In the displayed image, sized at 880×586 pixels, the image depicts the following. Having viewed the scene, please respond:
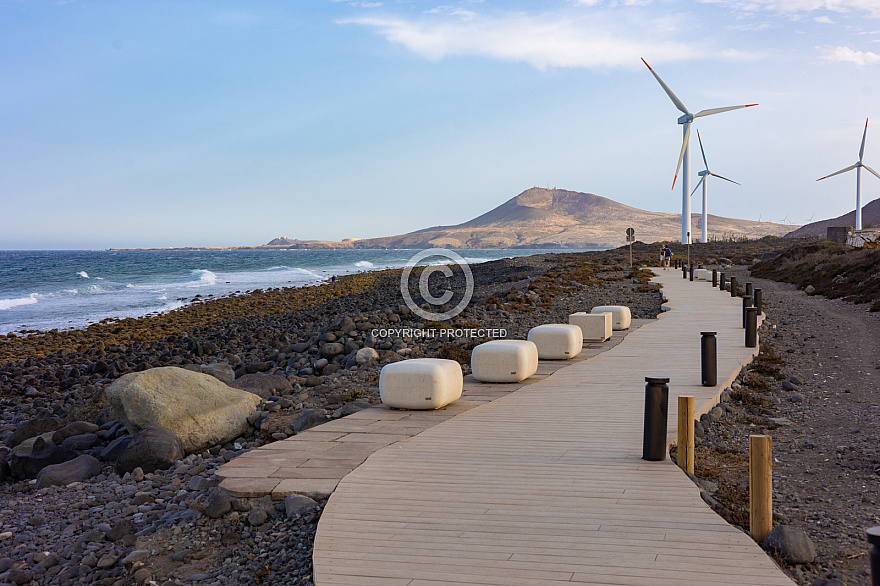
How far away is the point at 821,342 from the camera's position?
16.6 m

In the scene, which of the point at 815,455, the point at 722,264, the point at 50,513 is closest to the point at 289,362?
the point at 50,513

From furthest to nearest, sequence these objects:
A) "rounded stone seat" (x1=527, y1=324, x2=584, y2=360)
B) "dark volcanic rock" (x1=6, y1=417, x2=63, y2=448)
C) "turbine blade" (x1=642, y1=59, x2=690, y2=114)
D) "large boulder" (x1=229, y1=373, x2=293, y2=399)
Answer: "turbine blade" (x1=642, y1=59, x2=690, y2=114) < "rounded stone seat" (x1=527, y1=324, x2=584, y2=360) < "large boulder" (x1=229, y1=373, x2=293, y2=399) < "dark volcanic rock" (x1=6, y1=417, x2=63, y2=448)

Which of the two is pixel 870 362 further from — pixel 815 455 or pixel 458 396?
pixel 458 396

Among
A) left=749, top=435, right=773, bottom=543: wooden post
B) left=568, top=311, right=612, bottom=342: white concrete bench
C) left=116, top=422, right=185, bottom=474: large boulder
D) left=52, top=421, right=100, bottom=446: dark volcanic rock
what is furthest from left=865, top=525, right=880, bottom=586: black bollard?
left=568, top=311, right=612, bottom=342: white concrete bench

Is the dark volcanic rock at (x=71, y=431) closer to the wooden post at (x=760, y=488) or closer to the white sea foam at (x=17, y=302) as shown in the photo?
the wooden post at (x=760, y=488)

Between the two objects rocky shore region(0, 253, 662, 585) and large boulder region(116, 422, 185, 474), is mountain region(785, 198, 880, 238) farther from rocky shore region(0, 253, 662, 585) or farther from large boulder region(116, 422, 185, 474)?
large boulder region(116, 422, 185, 474)

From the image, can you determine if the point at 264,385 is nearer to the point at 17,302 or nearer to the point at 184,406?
the point at 184,406

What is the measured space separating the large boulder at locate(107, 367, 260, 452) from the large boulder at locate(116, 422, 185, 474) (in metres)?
0.44

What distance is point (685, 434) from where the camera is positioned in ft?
20.9

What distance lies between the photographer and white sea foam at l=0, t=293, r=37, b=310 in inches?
1705

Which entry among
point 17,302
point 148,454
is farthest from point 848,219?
point 148,454

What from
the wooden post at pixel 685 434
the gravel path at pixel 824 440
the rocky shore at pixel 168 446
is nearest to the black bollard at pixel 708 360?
the gravel path at pixel 824 440

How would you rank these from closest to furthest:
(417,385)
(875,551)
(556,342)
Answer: (875,551)
(417,385)
(556,342)

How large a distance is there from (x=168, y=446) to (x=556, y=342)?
733 centimetres
